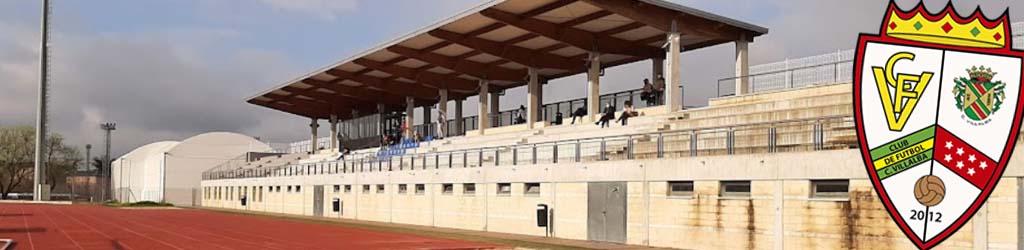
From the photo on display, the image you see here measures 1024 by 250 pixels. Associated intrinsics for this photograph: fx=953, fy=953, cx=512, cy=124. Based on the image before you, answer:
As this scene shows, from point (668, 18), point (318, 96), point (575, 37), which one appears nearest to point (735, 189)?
point (668, 18)

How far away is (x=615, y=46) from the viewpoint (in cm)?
4572

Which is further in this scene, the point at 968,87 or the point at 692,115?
the point at 692,115

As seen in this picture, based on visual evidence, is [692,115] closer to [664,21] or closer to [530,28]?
[664,21]

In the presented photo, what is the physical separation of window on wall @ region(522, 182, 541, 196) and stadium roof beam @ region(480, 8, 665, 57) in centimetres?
963

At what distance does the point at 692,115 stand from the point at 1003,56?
96.8 feet

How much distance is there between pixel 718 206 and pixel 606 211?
17.8 feet

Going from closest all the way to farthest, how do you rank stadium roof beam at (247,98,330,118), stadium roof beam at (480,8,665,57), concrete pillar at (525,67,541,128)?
stadium roof beam at (480,8,665,57) < concrete pillar at (525,67,541,128) < stadium roof beam at (247,98,330,118)

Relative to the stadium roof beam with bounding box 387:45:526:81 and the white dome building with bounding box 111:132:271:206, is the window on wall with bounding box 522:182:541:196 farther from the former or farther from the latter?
the white dome building with bounding box 111:132:271:206

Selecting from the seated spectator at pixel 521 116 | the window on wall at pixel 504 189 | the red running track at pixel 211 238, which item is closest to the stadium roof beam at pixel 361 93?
the seated spectator at pixel 521 116

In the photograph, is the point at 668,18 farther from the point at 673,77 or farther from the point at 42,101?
the point at 42,101

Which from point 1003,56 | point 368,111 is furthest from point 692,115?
point 368,111

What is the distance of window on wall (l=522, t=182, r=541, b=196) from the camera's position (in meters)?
33.9

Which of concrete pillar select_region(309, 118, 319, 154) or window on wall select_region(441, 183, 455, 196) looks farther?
concrete pillar select_region(309, 118, 319, 154)

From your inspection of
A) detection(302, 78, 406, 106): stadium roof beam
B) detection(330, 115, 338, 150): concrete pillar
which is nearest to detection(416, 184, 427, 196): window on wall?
detection(302, 78, 406, 106): stadium roof beam
